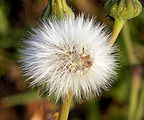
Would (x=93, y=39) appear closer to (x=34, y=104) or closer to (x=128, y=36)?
(x=128, y=36)

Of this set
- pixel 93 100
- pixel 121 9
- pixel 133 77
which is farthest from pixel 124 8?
pixel 93 100

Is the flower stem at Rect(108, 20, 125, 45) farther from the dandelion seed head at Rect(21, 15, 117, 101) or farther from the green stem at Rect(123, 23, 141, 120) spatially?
the green stem at Rect(123, 23, 141, 120)

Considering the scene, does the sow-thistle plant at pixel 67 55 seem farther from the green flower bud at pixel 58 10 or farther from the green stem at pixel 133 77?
the green stem at pixel 133 77

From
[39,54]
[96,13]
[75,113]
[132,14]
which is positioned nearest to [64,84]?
[39,54]

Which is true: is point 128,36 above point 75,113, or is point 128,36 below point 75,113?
above

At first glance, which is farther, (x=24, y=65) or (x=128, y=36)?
(x=128, y=36)

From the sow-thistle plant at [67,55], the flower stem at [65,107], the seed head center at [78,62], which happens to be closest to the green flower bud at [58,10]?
the sow-thistle plant at [67,55]
